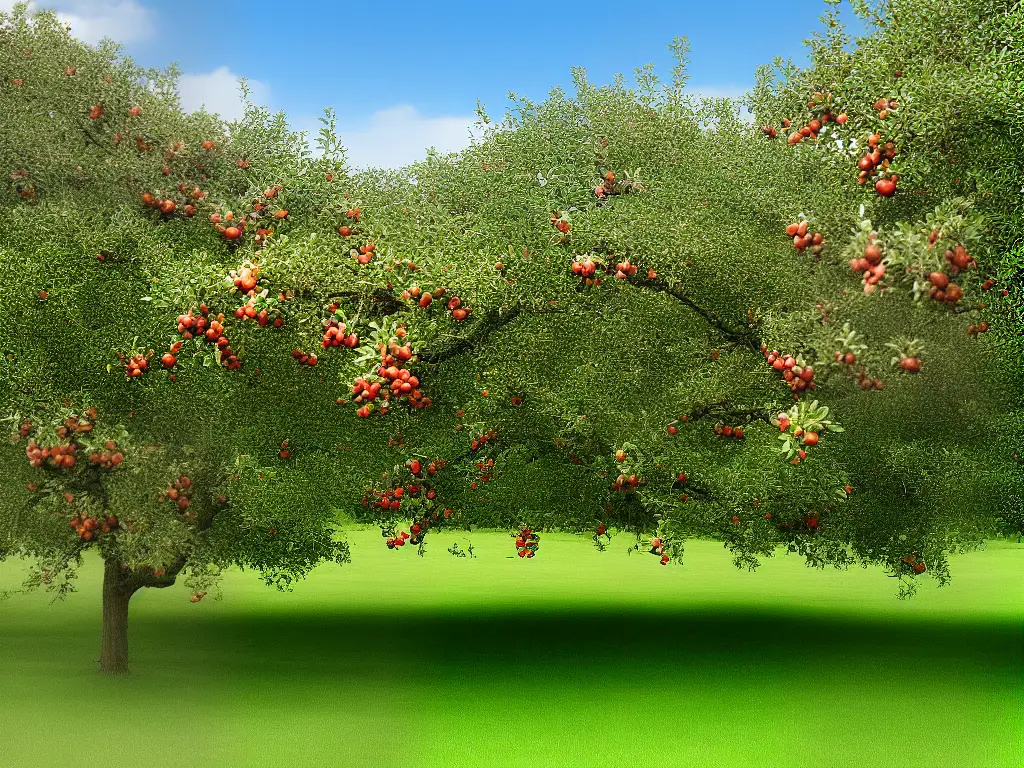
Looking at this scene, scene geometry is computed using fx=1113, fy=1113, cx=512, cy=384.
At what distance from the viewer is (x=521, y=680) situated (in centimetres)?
2392

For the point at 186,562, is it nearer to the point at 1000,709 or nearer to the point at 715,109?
the point at 715,109

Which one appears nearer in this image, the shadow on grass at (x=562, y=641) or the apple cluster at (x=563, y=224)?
the apple cluster at (x=563, y=224)

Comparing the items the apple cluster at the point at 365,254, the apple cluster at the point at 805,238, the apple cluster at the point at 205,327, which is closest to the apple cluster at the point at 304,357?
the apple cluster at the point at 205,327

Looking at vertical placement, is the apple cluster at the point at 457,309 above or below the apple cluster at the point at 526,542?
above

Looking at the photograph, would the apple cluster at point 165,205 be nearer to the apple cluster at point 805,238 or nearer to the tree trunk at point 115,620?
the tree trunk at point 115,620

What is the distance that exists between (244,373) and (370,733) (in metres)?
6.66

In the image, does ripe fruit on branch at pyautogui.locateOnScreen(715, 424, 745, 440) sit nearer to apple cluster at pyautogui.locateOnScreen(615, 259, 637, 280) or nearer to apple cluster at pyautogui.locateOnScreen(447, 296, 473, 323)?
apple cluster at pyautogui.locateOnScreen(615, 259, 637, 280)

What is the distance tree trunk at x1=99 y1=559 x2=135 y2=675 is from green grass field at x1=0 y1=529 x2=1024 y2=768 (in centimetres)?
61

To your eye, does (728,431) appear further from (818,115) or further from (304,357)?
(304,357)

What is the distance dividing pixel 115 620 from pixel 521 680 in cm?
853

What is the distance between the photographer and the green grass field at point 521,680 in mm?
17844

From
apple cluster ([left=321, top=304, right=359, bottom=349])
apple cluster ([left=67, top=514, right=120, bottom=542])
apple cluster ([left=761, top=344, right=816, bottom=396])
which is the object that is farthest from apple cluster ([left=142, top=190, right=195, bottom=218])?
apple cluster ([left=761, top=344, right=816, bottom=396])

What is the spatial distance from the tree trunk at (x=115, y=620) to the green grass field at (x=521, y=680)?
0.61 m

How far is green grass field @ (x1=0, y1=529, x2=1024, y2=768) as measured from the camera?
17844mm
